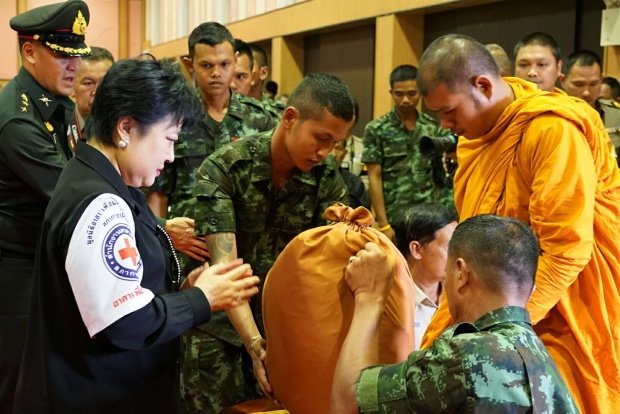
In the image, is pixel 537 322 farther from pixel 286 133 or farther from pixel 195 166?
pixel 195 166

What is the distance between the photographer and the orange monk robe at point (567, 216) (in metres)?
1.86

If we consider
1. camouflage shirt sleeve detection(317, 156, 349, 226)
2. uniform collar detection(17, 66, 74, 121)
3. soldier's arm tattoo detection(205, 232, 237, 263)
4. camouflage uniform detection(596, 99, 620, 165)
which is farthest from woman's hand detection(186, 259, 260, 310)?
camouflage uniform detection(596, 99, 620, 165)

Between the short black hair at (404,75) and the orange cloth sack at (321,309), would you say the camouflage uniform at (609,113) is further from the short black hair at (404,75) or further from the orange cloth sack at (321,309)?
the orange cloth sack at (321,309)

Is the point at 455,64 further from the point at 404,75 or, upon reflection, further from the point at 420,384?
the point at 404,75

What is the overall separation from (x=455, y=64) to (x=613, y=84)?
284 centimetres

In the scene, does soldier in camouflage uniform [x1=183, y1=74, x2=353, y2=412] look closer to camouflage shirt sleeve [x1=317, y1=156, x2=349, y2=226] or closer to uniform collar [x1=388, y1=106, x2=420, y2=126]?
camouflage shirt sleeve [x1=317, y1=156, x2=349, y2=226]

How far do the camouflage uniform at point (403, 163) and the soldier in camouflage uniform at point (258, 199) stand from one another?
2.59 metres

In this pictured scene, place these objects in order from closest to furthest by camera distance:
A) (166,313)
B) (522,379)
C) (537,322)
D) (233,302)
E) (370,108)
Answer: (522,379)
(166,313)
(233,302)
(537,322)
(370,108)

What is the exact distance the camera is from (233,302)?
1.61 meters

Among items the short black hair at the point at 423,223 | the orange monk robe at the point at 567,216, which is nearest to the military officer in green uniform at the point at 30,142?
the short black hair at the point at 423,223

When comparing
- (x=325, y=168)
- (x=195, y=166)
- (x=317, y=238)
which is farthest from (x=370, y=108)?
(x=317, y=238)

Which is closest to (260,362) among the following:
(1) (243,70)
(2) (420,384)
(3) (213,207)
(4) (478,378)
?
(3) (213,207)

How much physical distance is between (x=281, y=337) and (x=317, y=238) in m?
0.26

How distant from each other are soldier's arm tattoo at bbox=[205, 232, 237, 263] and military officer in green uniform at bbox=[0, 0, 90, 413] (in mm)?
623
